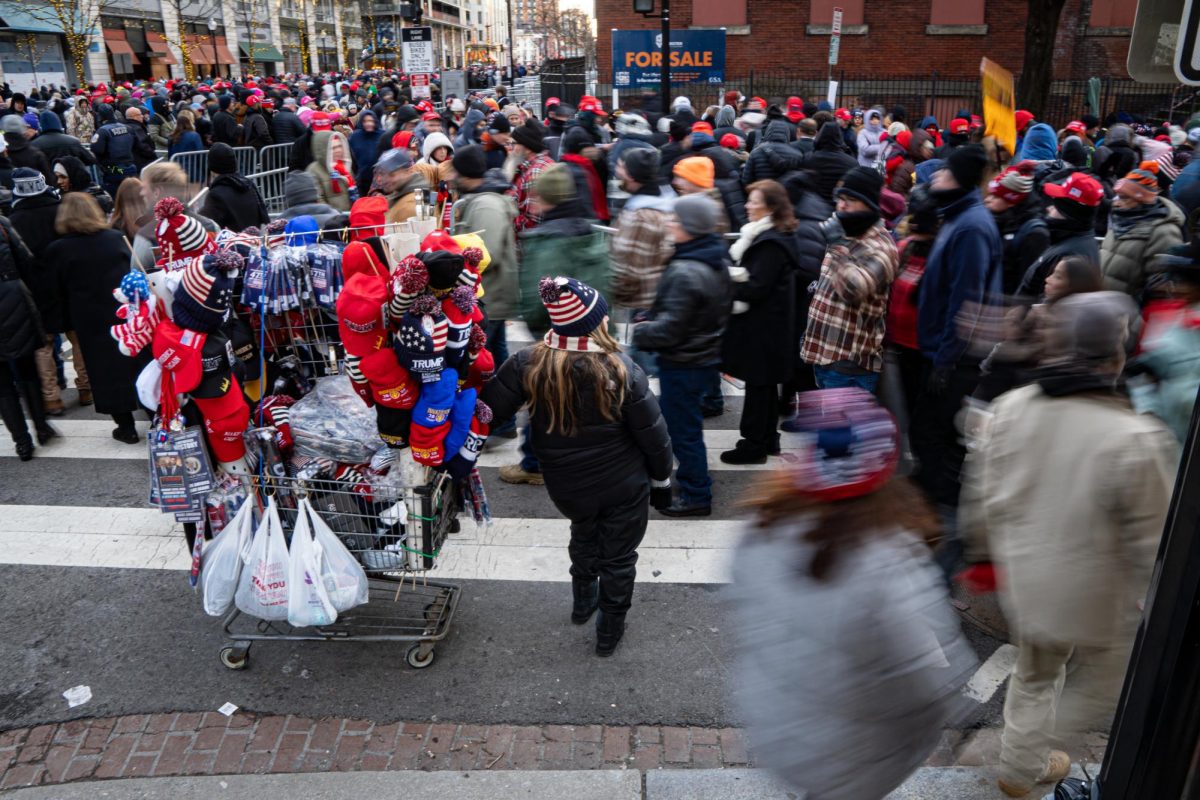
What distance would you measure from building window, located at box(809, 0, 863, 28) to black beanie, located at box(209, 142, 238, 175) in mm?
23451

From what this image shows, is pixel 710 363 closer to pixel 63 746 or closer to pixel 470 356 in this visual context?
pixel 470 356

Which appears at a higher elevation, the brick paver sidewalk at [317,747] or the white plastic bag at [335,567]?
the white plastic bag at [335,567]

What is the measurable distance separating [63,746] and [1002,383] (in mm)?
4614

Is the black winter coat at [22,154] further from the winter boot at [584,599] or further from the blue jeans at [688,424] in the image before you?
the winter boot at [584,599]

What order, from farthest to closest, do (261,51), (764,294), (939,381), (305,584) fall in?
(261,51) → (764,294) → (939,381) → (305,584)

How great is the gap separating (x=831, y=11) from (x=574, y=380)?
27352 millimetres

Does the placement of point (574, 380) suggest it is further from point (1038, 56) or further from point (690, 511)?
point (1038, 56)

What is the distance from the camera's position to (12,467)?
6.77 m

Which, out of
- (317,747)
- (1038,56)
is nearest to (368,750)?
(317,747)

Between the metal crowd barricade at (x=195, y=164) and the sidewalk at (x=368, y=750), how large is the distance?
11692 mm

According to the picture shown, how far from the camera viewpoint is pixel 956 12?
1078 inches

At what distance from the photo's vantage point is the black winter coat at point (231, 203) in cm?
830

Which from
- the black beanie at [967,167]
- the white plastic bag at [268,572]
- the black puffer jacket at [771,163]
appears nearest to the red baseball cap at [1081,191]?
the black beanie at [967,167]

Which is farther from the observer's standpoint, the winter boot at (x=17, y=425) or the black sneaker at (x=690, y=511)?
the winter boot at (x=17, y=425)
